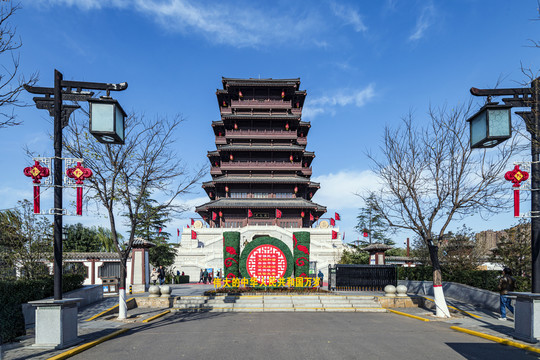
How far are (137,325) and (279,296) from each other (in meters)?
8.01

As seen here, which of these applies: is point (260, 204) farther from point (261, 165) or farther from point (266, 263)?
point (266, 263)

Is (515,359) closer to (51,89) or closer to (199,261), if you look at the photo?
(51,89)

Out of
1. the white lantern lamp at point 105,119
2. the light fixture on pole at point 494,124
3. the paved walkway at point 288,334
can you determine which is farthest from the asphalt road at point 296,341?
the white lantern lamp at point 105,119

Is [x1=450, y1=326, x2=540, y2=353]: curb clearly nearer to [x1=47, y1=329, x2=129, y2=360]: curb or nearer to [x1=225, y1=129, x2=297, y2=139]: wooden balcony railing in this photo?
[x1=47, y1=329, x2=129, y2=360]: curb

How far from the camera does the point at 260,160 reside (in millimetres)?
50719

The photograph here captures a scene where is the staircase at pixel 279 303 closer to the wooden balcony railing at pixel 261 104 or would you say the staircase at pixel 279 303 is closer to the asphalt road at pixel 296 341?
the asphalt road at pixel 296 341

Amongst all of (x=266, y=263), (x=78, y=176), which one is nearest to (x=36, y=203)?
(x=78, y=176)

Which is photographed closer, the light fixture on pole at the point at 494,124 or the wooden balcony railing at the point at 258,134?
the light fixture on pole at the point at 494,124

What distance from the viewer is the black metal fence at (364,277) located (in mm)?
23562

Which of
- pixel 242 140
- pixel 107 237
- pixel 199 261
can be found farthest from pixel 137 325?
pixel 107 237

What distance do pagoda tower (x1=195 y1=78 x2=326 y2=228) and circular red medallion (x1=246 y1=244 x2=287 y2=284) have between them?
81.3 feet

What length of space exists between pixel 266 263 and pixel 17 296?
1215cm

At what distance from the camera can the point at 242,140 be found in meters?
50.8

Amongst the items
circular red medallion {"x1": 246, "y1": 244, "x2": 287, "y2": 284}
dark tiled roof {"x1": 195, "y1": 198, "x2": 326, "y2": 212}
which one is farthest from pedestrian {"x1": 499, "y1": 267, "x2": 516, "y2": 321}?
dark tiled roof {"x1": 195, "y1": 198, "x2": 326, "y2": 212}
